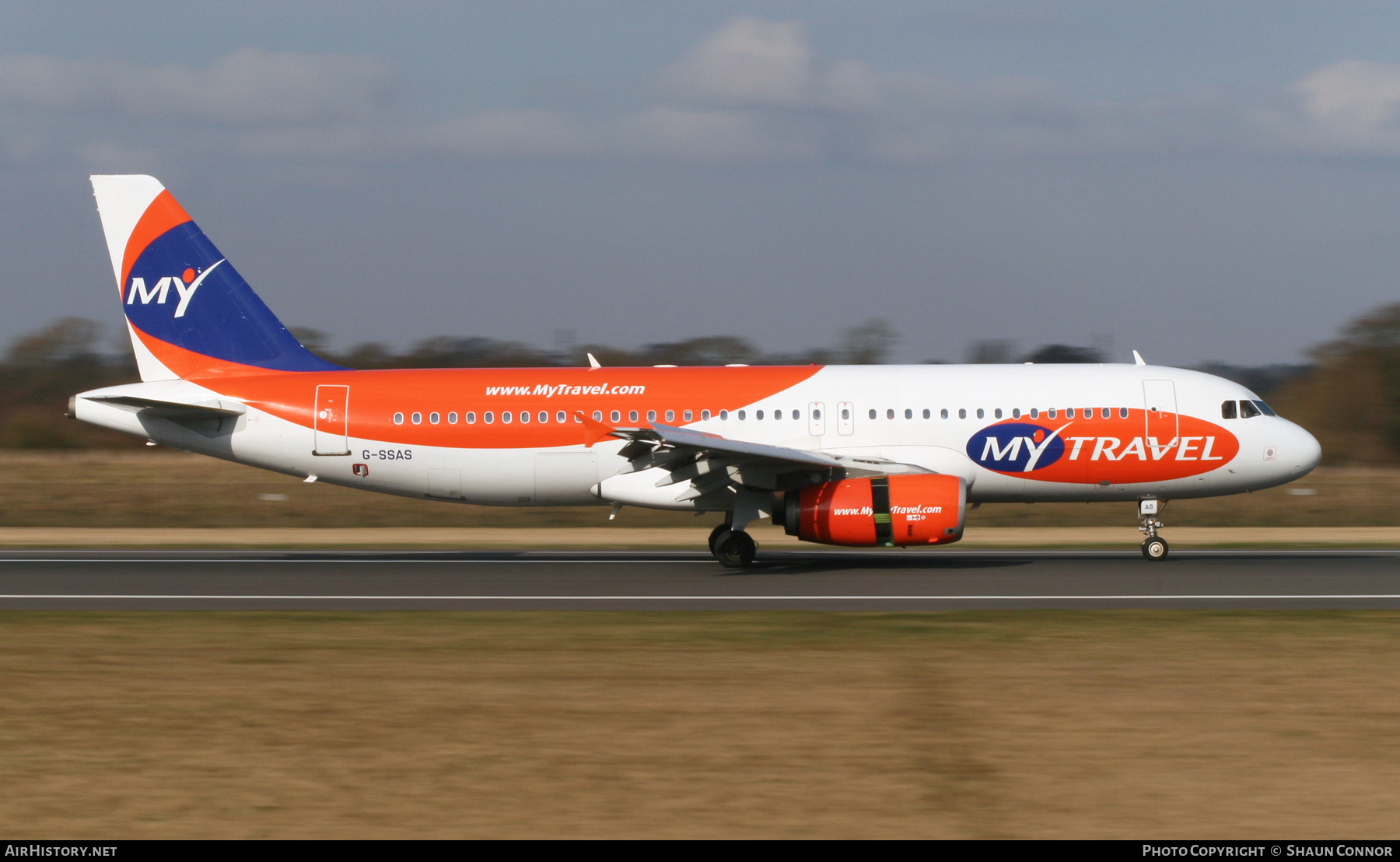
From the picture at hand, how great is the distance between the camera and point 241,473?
41.0 metres

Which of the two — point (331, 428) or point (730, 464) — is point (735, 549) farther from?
point (331, 428)

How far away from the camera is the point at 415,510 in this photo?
33.2 m

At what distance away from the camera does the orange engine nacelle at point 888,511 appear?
18953 mm

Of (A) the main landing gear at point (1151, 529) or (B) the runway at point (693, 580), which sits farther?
(A) the main landing gear at point (1151, 529)

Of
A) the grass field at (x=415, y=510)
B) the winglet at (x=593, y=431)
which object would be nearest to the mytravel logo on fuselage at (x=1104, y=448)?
the winglet at (x=593, y=431)

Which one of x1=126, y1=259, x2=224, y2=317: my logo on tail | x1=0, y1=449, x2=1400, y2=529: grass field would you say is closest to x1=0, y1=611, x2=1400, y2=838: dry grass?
x1=126, y1=259, x2=224, y2=317: my logo on tail

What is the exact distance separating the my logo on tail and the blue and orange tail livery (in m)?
0.01

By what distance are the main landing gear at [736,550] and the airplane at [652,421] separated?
29 millimetres

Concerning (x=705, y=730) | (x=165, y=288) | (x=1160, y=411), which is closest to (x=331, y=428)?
(x=165, y=288)

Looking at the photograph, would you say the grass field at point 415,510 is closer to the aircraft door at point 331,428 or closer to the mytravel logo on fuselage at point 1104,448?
the mytravel logo on fuselage at point 1104,448
